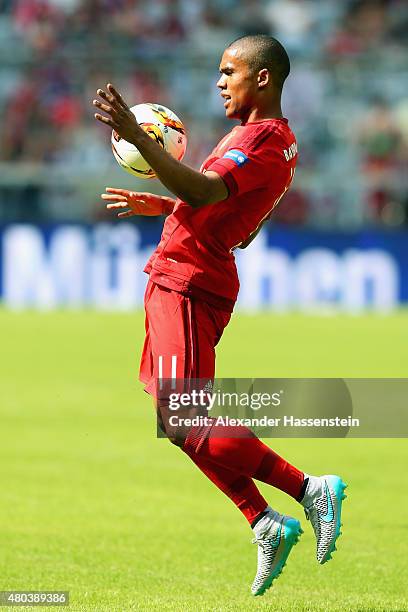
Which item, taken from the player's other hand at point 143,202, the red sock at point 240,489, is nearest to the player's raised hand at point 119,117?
the player's other hand at point 143,202

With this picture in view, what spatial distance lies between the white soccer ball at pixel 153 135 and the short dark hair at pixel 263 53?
58cm

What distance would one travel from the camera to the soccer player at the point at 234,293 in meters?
5.40

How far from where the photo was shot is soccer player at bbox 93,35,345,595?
17.7ft

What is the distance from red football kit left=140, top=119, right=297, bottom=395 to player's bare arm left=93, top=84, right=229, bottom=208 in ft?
1.05

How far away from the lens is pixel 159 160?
5031 millimetres

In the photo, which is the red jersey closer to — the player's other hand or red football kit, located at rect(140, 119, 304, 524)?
red football kit, located at rect(140, 119, 304, 524)

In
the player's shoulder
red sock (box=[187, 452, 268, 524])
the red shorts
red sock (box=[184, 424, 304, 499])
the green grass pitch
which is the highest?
the player's shoulder

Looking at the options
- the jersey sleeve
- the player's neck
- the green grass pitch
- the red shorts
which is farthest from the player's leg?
the player's neck

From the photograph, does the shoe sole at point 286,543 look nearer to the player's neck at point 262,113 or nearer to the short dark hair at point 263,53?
the player's neck at point 262,113

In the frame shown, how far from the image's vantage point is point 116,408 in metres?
12.1

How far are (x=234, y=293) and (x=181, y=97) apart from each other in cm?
1794

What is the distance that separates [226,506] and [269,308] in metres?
12.9

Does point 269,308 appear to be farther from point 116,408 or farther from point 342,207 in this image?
point 116,408

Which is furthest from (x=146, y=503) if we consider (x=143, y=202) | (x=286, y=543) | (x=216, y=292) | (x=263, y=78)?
(x=263, y=78)
